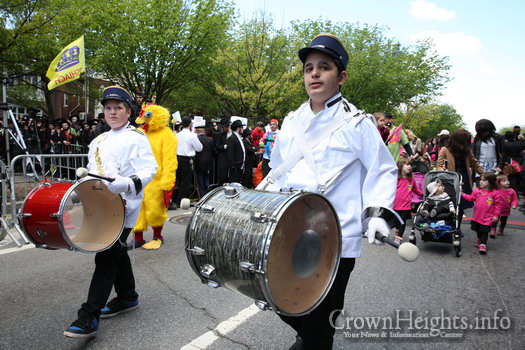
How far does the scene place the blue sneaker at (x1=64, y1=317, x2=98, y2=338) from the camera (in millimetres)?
2891

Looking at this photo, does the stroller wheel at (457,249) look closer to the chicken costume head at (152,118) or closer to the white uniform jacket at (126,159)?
the white uniform jacket at (126,159)

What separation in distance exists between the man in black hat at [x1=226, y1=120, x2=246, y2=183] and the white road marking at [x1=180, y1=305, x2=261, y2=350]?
659cm

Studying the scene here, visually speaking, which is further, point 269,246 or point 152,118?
point 152,118

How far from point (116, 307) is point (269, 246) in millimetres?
2331

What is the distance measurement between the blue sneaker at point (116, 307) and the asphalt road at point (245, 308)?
0.07 m

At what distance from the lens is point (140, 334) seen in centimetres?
316

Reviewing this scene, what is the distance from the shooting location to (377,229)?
6.66 feet

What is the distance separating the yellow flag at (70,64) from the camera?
7450mm

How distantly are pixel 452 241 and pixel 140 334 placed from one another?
4841 mm

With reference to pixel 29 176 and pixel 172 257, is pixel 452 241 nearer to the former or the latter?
pixel 172 257

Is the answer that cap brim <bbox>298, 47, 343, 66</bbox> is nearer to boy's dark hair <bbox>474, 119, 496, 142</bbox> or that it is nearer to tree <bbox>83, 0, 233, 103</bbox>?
boy's dark hair <bbox>474, 119, 496, 142</bbox>

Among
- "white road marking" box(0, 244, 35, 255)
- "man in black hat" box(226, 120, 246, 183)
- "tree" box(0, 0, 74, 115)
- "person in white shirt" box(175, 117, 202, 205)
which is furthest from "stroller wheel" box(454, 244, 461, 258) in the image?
"tree" box(0, 0, 74, 115)

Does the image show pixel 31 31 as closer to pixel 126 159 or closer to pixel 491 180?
pixel 126 159

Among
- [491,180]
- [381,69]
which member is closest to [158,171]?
[491,180]
